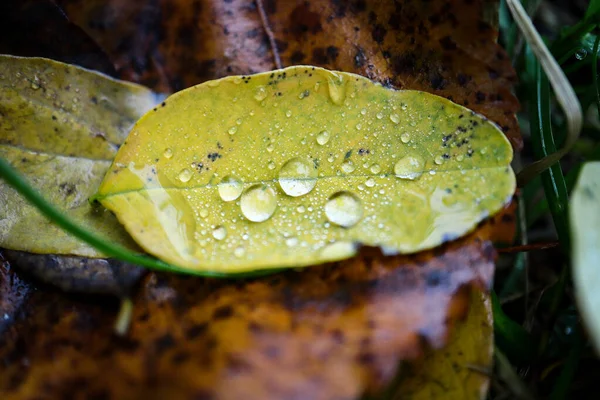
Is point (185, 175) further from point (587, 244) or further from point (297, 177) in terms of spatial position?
point (587, 244)

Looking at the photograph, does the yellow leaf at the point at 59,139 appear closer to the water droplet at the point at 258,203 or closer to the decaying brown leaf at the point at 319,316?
the decaying brown leaf at the point at 319,316

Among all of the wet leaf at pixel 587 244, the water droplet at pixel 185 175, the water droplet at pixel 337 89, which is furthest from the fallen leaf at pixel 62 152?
the wet leaf at pixel 587 244

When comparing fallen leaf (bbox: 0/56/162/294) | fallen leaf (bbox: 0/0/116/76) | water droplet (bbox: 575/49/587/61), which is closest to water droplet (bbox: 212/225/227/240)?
fallen leaf (bbox: 0/56/162/294)

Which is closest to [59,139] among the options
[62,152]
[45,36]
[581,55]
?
[62,152]

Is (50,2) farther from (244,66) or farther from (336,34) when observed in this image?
(336,34)

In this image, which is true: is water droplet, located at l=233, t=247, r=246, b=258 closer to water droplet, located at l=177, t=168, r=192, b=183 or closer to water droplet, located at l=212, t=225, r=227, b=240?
water droplet, located at l=212, t=225, r=227, b=240

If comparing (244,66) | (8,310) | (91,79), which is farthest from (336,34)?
(8,310)
